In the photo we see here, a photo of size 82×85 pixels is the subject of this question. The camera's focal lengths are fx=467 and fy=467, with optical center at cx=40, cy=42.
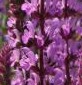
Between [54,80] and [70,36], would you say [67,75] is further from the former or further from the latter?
[70,36]

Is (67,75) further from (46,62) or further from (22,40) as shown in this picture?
(22,40)

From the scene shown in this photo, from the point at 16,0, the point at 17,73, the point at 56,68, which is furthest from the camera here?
the point at 16,0

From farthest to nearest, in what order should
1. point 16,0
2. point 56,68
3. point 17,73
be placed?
point 16,0
point 17,73
point 56,68

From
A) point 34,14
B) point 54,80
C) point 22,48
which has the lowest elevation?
point 54,80

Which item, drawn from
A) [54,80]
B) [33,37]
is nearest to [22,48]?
[33,37]

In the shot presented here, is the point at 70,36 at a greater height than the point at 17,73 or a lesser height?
greater

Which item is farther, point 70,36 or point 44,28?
point 70,36

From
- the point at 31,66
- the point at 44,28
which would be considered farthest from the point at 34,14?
the point at 31,66
